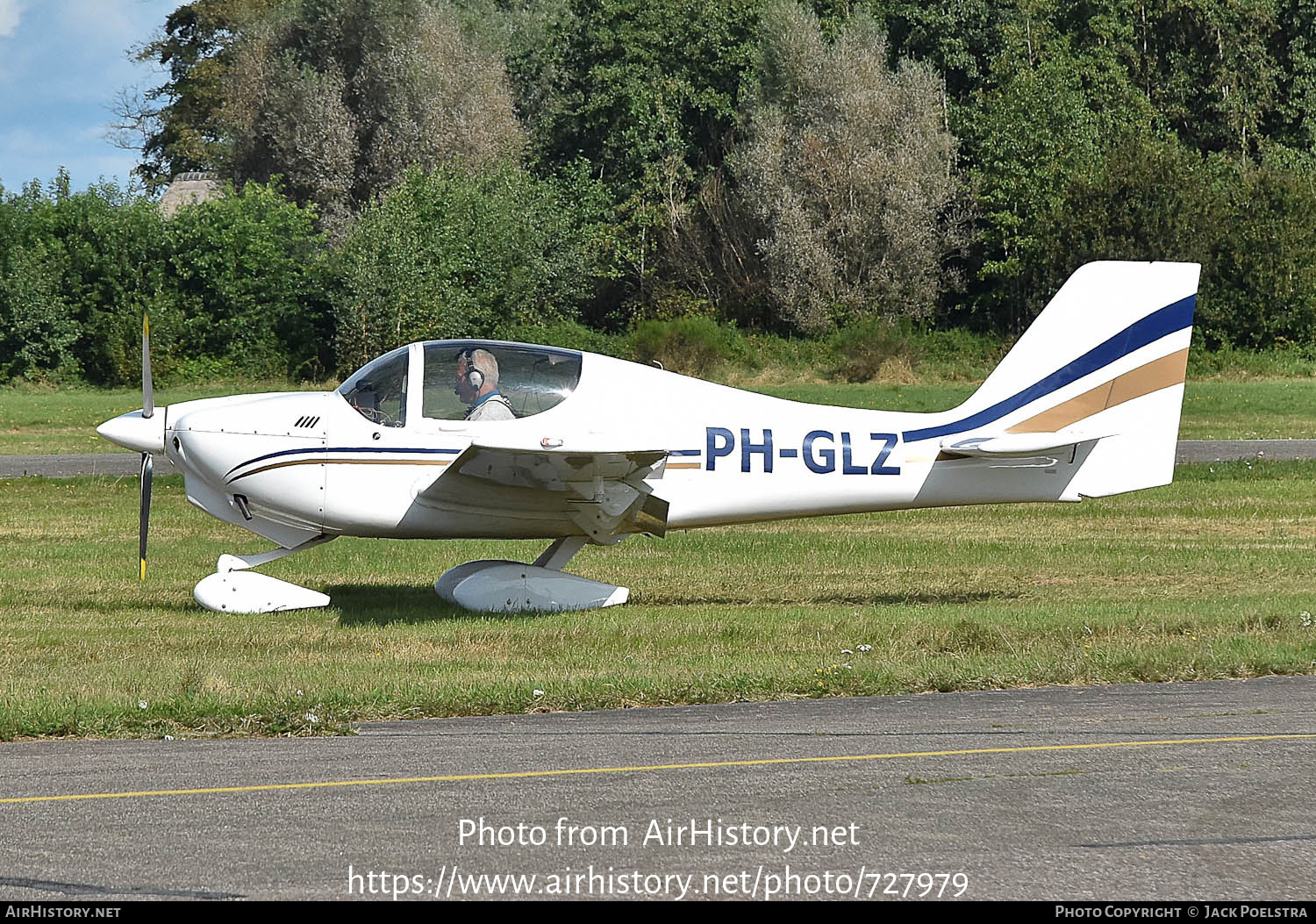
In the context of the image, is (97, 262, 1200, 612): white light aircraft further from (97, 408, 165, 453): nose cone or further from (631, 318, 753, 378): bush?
(631, 318, 753, 378): bush

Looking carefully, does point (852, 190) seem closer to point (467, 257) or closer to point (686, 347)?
point (686, 347)

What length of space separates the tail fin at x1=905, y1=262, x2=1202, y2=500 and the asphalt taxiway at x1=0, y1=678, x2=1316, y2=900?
3646mm

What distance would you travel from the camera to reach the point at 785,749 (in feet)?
21.5

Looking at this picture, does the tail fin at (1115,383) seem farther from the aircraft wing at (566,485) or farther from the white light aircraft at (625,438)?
the aircraft wing at (566,485)

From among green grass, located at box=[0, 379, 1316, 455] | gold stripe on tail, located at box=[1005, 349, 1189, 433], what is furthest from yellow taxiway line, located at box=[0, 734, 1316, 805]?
green grass, located at box=[0, 379, 1316, 455]

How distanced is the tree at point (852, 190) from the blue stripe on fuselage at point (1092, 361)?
35.7 m

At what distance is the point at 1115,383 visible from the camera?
436 inches

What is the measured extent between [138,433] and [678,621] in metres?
4.47

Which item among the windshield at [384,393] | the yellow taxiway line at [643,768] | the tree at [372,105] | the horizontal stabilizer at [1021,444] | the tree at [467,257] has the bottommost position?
the yellow taxiway line at [643,768]

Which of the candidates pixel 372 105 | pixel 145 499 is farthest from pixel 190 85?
pixel 145 499

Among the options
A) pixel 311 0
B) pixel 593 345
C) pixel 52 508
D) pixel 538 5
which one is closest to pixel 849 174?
pixel 593 345

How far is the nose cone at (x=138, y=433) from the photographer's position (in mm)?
11000

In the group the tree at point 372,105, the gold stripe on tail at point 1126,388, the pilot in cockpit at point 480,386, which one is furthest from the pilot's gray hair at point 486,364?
the tree at point 372,105
